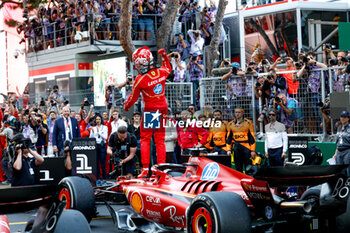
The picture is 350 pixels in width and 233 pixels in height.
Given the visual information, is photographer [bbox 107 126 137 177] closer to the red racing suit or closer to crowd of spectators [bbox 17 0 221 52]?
the red racing suit

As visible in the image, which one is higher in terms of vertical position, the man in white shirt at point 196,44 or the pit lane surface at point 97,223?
the man in white shirt at point 196,44

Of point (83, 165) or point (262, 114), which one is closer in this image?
point (83, 165)

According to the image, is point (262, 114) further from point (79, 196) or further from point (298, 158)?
point (79, 196)

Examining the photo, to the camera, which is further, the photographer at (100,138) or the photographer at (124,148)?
the photographer at (100,138)

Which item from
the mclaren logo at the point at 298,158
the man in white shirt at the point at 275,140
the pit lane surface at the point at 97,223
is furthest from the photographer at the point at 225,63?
the pit lane surface at the point at 97,223

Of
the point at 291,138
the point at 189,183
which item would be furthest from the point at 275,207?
the point at 291,138

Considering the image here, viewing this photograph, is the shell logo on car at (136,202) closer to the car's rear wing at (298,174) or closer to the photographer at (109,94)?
the car's rear wing at (298,174)

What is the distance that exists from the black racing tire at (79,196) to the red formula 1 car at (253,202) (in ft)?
3.36

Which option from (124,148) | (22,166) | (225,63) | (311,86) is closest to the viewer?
(22,166)

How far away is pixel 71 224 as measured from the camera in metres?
5.17

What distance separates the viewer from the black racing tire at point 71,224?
511 cm

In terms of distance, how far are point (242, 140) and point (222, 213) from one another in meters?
7.45

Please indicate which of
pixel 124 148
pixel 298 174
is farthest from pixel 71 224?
pixel 124 148

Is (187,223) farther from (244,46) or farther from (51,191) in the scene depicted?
(244,46)
